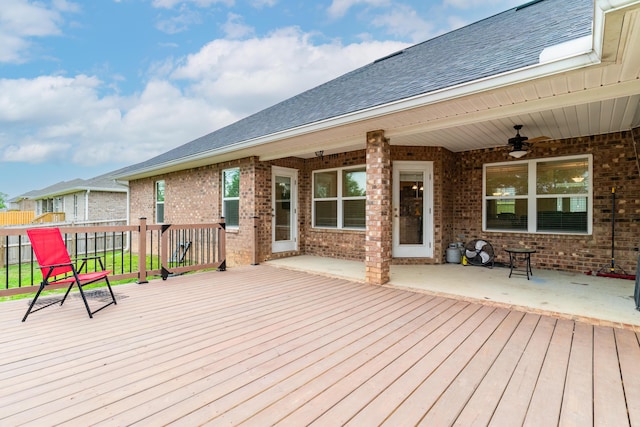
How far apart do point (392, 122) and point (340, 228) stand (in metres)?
3.39

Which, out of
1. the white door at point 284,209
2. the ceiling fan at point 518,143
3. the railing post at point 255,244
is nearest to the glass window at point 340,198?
the white door at point 284,209

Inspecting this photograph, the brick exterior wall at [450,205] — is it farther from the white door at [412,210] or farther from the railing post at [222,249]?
the railing post at [222,249]

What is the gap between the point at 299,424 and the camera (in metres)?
1.55

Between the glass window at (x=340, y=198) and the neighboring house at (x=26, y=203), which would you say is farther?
the neighboring house at (x=26, y=203)

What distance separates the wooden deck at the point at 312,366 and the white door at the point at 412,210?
288 centimetres

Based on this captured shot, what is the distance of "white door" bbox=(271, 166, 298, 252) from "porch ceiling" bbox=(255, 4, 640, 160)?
0.95 metres

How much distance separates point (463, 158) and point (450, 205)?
1128mm

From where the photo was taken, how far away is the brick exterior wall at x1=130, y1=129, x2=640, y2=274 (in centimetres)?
502

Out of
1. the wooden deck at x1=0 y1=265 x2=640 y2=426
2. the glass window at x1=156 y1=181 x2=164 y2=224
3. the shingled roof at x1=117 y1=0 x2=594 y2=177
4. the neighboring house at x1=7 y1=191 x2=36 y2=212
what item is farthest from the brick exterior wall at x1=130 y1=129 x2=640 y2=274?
the neighboring house at x1=7 y1=191 x2=36 y2=212

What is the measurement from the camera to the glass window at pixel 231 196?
24.0 feet

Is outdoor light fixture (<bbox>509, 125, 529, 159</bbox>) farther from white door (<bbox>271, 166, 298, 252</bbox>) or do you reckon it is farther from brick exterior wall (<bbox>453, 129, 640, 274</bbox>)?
white door (<bbox>271, 166, 298, 252</bbox>)

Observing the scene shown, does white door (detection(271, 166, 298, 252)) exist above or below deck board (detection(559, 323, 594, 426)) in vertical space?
above

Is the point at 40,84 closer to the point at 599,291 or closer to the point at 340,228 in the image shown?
the point at 340,228

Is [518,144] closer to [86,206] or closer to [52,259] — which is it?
[52,259]
